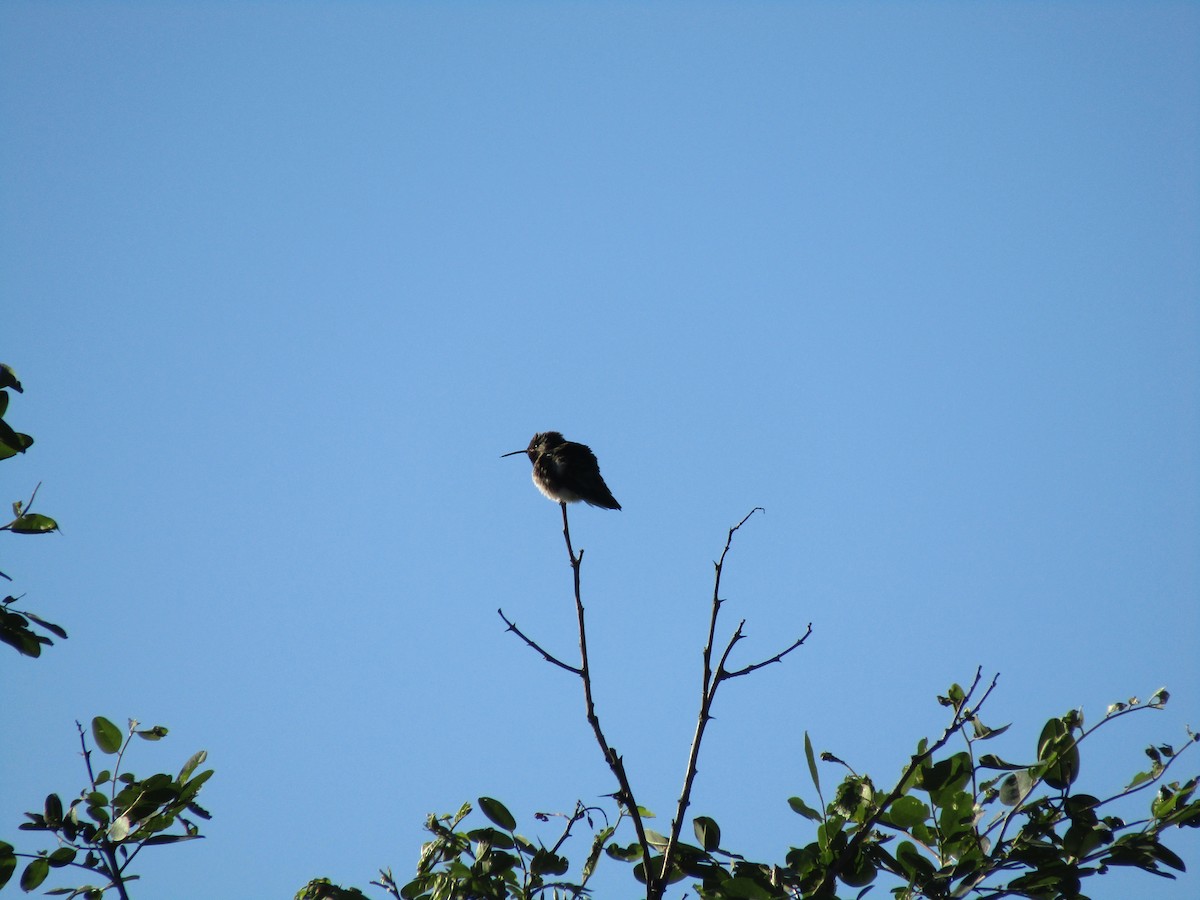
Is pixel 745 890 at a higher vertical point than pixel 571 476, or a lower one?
lower

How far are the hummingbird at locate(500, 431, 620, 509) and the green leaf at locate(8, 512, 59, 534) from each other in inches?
289

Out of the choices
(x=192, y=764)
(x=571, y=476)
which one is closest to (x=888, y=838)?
(x=192, y=764)

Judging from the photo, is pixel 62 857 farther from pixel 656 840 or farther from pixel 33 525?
pixel 656 840

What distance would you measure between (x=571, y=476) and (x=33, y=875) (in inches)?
305

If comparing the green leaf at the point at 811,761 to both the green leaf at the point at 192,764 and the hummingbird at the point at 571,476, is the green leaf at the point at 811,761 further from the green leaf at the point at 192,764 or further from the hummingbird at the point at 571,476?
the hummingbird at the point at 571,476

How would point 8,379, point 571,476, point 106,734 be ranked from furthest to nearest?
point 571,476 → point 106,734 → point 8,379

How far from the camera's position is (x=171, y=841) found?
13.3 ft

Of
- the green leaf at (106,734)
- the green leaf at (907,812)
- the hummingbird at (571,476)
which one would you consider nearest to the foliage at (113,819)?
the green leaf at (106,734)

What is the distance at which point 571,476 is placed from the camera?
1130 cm

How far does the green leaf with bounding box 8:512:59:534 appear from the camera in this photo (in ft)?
13.3

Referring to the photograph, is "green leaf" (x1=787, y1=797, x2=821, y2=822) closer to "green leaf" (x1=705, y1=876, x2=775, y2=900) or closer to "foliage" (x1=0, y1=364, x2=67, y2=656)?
"green leaf" (x1=705, y1=876, x2=775, y2=900)

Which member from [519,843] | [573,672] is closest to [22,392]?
[573,672]

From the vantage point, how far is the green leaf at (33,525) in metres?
4.05

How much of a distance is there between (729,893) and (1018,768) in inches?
47.9
